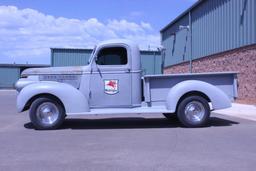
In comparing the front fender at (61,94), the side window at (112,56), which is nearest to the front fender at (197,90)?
the side window at (112,56)

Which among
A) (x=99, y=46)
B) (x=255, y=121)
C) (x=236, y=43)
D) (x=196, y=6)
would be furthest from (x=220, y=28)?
(x=99, y=46)

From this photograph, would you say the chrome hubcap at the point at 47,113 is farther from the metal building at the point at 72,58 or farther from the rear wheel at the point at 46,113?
the metal building at the point at 72,58

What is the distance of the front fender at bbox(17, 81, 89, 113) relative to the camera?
40.1 feet

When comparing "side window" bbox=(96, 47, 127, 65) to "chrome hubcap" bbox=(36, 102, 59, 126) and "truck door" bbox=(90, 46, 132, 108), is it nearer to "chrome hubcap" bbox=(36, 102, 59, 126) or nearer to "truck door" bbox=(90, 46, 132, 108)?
"truck door" bbox=(90, 46, 132, 108)

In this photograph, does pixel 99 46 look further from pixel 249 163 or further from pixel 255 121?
pixel 249 163

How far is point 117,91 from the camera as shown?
12633 mm

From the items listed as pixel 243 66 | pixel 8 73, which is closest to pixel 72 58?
pixel 243 66

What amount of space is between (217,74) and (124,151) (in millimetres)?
4989

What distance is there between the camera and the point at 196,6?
104 ft

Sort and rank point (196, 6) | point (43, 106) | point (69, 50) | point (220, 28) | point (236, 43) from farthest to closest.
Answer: point (69, 50) < point (196, 6) < point (220, 28) < point (236, 43) < point (43, 106)

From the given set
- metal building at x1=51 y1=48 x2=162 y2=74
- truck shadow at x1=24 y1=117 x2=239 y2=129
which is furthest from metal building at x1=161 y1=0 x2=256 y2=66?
truck shadow at x1=24 y1=117 x2=239 y2=129

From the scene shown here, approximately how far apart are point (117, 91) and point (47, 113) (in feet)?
6.60

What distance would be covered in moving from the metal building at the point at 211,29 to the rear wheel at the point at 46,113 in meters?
12.5

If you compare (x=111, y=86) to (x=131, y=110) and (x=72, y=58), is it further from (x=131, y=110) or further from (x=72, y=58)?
(x=72, y=58)
